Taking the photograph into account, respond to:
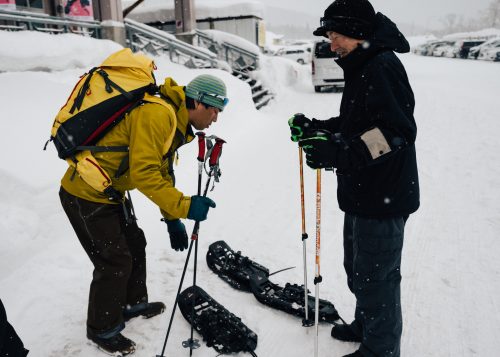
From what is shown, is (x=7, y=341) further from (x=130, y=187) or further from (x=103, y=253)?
(x=130, y=187)

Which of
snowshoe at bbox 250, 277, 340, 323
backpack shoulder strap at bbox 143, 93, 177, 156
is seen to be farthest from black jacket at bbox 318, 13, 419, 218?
snowshoe at bbox 250, 277, 340, 323

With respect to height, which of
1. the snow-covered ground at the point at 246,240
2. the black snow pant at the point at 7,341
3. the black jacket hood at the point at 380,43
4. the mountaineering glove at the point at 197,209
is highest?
the black jacket hood at the point at 380,43

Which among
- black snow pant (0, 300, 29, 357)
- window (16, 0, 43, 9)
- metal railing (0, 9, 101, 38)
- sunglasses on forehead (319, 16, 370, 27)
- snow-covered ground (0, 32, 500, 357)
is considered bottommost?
snow-covered ground (0, 32, 500, 357)

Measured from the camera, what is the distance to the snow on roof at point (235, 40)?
53.8 ft

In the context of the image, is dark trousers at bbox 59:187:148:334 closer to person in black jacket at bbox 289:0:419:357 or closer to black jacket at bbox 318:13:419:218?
person in black jacket at bbox 289:0:419:357

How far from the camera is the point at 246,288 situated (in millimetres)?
3691

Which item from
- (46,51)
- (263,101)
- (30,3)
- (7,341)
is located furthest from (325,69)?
(7,341)

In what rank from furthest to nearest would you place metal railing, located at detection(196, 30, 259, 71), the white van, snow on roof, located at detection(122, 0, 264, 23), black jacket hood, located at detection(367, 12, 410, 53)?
snow on roof, located at detection(122, 0, 264, 23) → metal railing, located at detection(196, 30, 259, 71) → the white van → black jacket hood, located at detection(367, 12, 410, 53)

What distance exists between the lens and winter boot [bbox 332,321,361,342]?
3.02 metres

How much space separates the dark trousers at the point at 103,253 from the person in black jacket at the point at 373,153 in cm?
154

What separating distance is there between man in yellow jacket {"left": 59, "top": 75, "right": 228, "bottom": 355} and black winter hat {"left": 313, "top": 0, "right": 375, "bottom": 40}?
33.8 inches

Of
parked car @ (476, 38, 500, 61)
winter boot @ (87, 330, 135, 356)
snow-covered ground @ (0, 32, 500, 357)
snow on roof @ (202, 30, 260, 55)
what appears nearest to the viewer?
winter boot @ (87, 330, 135, 356)

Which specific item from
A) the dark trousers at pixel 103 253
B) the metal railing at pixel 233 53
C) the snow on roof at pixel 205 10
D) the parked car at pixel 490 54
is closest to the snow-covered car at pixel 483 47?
the parked car at pixel 490 54

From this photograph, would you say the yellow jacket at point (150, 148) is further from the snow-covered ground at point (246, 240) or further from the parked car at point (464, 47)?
the parked car at point (464, 47)
